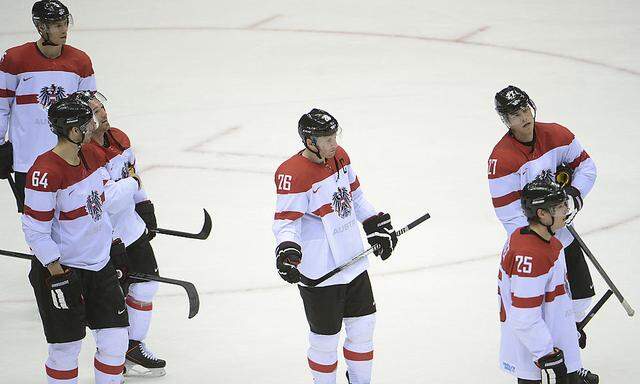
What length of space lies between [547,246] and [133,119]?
603 cm

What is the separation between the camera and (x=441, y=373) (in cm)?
565

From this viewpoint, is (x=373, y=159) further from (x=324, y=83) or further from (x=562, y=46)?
(x=562, y=46)

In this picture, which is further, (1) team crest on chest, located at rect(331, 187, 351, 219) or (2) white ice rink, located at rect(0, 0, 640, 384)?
(2) white ice rink, located at rect(0, 0, 640, 384)

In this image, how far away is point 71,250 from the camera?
4918 millimetres

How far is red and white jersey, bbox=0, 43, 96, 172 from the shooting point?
6219 mm

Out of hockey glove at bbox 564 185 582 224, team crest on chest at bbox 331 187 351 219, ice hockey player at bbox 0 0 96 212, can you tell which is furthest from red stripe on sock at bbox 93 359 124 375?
hockey glove at bbox 564 185 582 224

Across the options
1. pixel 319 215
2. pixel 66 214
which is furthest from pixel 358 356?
pixel 66 214

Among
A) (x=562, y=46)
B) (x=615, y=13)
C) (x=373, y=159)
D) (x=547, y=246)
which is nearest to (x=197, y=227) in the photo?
(x=373, y=159)

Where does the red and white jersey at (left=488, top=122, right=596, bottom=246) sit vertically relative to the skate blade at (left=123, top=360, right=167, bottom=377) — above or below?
above

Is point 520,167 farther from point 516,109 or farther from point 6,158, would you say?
point 6,158

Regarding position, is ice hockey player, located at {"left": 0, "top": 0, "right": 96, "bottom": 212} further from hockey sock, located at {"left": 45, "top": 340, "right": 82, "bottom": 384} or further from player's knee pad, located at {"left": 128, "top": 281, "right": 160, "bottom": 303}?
hockey sock, located at {"left": 45, "top": 340, "right": 82, "bottom": 384}

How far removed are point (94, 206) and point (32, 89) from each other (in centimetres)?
154

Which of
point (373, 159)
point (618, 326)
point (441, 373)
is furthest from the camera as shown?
point (373, 159)

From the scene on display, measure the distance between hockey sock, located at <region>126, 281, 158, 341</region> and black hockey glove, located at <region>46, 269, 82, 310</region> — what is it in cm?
82
